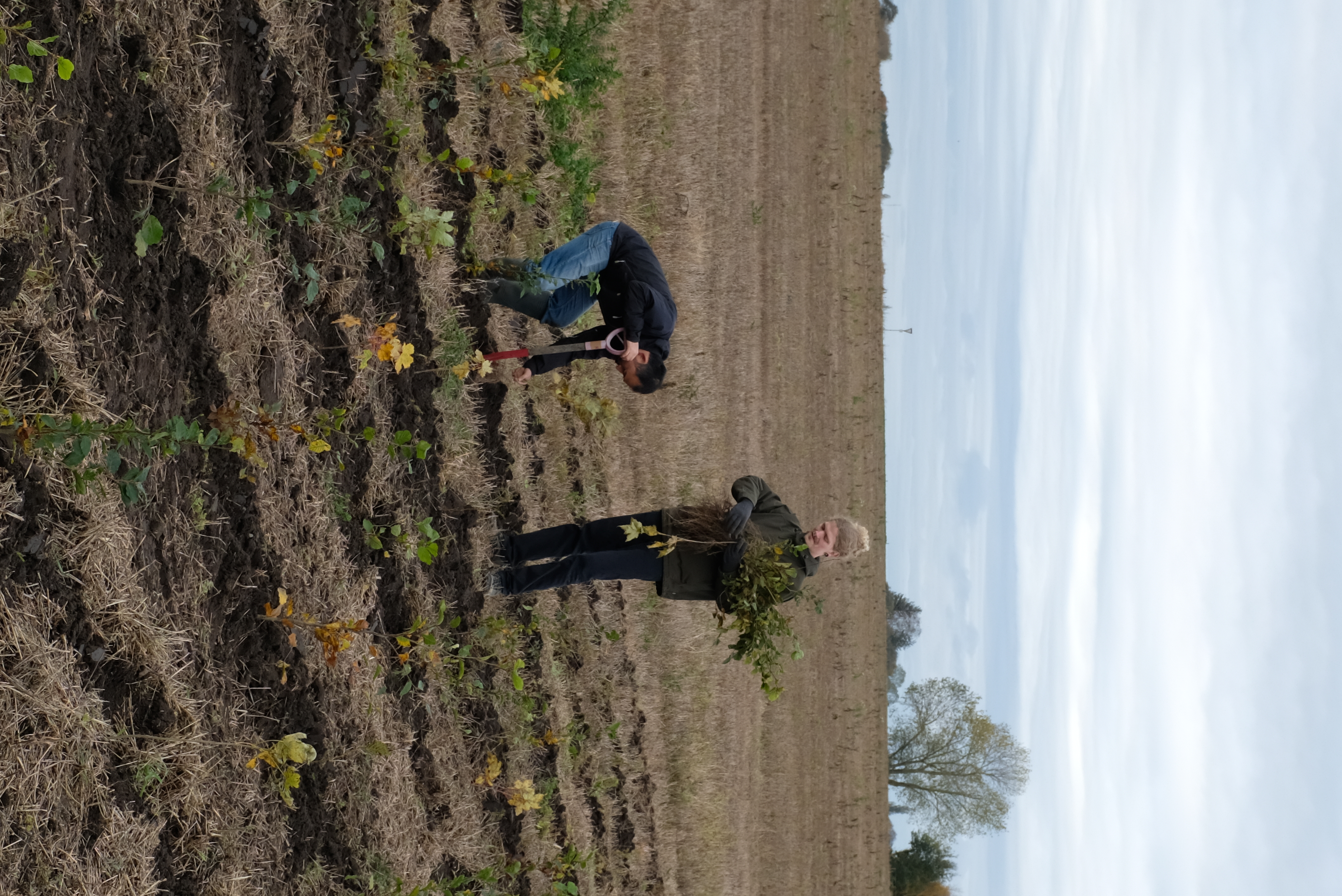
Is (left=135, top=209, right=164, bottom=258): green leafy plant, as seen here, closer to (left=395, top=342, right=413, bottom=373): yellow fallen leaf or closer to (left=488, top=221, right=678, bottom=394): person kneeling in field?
(left=395, top=342, right=413, bottom=373): yellow fallen leaf

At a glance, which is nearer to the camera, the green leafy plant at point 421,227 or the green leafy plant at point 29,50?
the green leafy plant at point 29,50

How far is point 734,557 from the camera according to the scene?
607cm

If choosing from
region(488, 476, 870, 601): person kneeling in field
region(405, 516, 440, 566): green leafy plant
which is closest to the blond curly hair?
region(488, 476, 870, 601): person kneeling in field

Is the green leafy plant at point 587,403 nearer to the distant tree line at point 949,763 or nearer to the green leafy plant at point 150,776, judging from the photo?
the green leafy plant at point 150,776

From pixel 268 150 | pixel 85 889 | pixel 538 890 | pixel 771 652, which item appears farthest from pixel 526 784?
pixel 268 150

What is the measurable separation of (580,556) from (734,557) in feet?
3.39

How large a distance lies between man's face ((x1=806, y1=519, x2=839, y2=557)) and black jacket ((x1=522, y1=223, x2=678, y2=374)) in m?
1.46

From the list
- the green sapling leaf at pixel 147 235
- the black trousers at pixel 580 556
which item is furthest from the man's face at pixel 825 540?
the green sapling leaf at pixel 147 235

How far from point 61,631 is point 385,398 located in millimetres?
2284

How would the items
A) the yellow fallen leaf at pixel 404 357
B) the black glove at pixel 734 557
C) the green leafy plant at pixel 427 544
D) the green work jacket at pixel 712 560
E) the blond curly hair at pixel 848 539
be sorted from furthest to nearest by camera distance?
the green work jacket at pixel 712 560 → the blond curly hair at pixel 848 539 → the black glove at pixel 734 557 → the green leafy plant at pixel 427 544 → the yellow fallen leaf at pixel 404 357

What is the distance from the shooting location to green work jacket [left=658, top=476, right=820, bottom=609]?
6.27 meters

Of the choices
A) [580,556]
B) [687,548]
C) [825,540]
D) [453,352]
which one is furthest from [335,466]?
[825,540]

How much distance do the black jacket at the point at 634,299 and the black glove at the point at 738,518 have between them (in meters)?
1.03

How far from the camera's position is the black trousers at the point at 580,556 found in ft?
20.8
